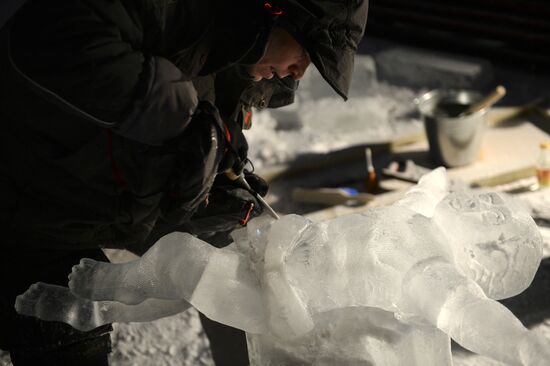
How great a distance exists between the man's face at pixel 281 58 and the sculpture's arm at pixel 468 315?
2.67 ft

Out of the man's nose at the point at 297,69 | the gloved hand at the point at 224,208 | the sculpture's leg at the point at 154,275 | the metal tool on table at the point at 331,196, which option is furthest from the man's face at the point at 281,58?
the metal tool on table at the point at 331,196

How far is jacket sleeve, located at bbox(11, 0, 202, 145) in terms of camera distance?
217 cm

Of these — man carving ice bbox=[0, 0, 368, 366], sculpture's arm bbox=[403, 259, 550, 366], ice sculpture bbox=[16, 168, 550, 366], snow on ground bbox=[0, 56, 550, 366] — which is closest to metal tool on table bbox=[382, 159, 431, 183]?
snow on ground bbox=[0, 56, 550, 366]

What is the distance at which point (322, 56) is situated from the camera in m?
2.45

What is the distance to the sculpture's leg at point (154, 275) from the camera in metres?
2.28

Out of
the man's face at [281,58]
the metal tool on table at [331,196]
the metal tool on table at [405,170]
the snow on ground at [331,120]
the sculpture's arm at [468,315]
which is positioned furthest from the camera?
the snow on ground at [331,120]

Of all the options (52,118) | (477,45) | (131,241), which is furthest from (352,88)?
(52,118)

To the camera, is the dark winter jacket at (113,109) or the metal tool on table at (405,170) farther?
the metal tool on table at (405,170)

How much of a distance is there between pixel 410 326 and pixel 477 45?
188 inches

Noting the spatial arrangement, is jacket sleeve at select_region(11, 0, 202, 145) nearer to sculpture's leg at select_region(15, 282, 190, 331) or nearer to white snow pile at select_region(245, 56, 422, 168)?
sculpture's leg at select_region(15, 282, 190, 331)

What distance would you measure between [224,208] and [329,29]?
3.19 ft

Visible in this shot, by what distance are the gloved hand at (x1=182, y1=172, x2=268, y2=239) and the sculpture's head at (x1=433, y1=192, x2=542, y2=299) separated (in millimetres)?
→ 907

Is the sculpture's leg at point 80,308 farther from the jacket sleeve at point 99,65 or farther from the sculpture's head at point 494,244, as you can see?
the sculpture's head at point 494,244

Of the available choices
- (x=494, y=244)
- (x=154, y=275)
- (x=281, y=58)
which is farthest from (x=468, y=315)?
(x=281, y=58)
